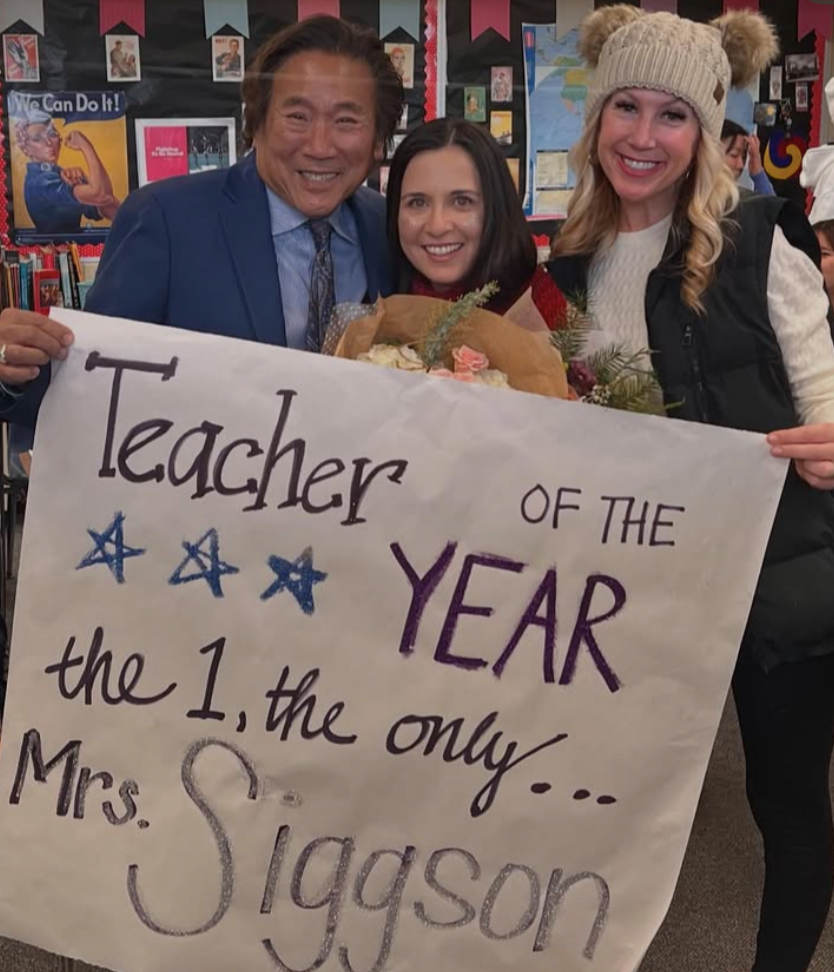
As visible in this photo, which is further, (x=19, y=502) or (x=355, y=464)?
(x=19, y=502)

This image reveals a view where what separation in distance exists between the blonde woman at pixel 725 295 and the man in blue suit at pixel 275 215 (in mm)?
294

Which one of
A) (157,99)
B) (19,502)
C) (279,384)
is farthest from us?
(19,502)

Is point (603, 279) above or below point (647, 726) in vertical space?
above

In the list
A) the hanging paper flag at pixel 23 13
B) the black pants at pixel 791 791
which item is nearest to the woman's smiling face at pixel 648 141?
the black pants at pixel 791 791

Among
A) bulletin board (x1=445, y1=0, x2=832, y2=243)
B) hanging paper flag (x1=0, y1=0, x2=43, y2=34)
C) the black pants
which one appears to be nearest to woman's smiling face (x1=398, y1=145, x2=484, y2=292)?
the black pants

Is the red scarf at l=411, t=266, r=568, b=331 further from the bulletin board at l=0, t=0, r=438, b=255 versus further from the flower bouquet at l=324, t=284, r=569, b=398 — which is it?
the bulletin board at l=0, t=0, r=438, b=255

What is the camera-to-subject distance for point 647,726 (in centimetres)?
105

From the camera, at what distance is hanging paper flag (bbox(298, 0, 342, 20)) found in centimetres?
302

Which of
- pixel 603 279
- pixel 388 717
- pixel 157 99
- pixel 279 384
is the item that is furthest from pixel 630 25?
pixel 157 99

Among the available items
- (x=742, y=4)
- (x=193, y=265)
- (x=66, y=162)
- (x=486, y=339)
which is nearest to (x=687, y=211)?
(x=486, y=339)

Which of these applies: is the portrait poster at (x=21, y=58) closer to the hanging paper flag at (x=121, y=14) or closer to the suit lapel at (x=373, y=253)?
the hanging paper flag at (x=121, y=14)

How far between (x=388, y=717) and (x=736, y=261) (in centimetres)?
67

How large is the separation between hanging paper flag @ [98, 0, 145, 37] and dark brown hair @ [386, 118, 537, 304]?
6.92ft

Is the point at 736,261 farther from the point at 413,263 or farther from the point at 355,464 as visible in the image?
the point at 355,464
